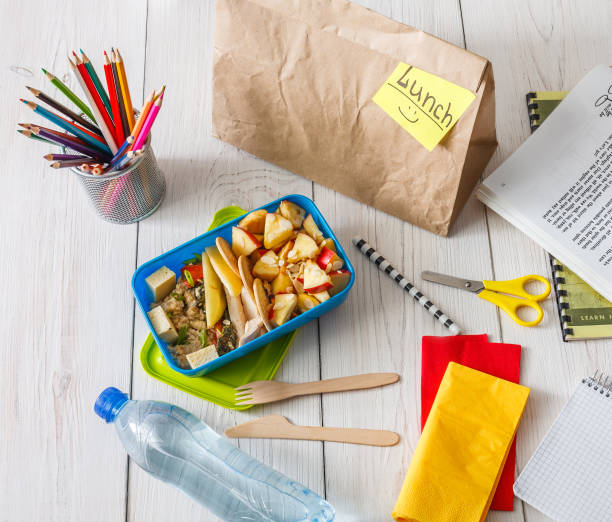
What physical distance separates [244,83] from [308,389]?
1.35 feet

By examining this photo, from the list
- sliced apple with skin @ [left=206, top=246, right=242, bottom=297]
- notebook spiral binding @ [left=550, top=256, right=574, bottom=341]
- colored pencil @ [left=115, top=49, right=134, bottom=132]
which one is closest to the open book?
notebook spiral binding @ [left=550, top=256, right=574, bottom=341]

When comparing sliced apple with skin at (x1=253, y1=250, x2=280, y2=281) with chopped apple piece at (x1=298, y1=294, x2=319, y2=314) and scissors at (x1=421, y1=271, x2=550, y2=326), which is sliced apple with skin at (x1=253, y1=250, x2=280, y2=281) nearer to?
chopped apple piece at (x1=298, y1=294, x2=319, y2=314)

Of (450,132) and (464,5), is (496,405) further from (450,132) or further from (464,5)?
(464,5)

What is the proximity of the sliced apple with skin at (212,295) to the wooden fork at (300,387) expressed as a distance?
0.31ft

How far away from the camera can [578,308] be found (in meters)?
0.91

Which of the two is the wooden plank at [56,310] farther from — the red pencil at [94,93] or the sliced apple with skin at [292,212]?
the sliced apple with skin at [292,212]

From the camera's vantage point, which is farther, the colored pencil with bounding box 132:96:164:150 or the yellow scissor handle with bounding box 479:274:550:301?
the yellow scissor handle with bounding box 479:274:550:301

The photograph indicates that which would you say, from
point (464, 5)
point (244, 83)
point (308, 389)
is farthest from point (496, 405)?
point (464, 5)

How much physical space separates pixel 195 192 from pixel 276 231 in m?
0.19

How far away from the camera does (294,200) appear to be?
90cm

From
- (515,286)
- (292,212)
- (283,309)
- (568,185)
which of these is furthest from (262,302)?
(568,185)

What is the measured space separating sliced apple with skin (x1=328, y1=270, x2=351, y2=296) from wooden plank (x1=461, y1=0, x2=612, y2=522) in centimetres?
22

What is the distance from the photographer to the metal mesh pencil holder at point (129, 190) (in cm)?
86

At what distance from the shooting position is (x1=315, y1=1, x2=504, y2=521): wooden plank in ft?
2.74
